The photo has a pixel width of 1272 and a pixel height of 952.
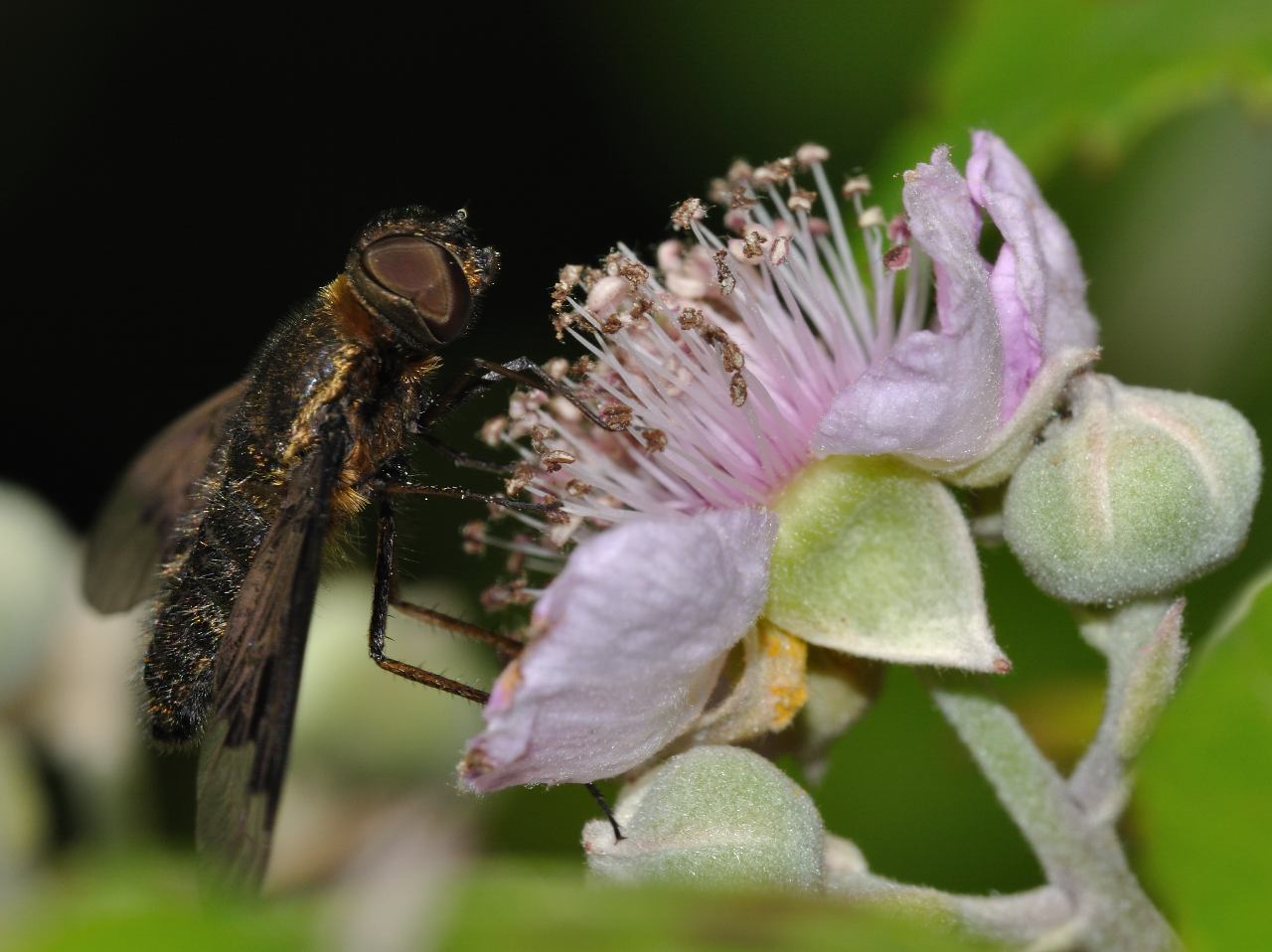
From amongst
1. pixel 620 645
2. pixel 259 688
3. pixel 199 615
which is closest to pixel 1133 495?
pixel 620 645

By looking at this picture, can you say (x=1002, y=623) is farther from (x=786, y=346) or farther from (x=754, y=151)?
(x=754, y=151)

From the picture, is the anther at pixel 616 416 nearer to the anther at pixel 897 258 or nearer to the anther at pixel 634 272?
the anther at pixel 634 272

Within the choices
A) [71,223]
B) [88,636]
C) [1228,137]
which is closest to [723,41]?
[1228,137]

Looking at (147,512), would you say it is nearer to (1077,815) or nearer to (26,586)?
(26,586)

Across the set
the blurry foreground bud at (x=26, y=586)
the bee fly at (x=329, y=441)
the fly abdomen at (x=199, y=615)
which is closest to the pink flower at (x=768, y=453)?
the bee fly at (x=329, y=441)

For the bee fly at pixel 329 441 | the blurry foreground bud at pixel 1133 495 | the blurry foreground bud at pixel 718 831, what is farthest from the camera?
the bee fly at pixel 329 441

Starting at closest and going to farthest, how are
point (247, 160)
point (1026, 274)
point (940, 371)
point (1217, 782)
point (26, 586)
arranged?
point (1217, 782)
point (940, 371)
point (1026, 274)
point (26, 586)
point (247, 160)
